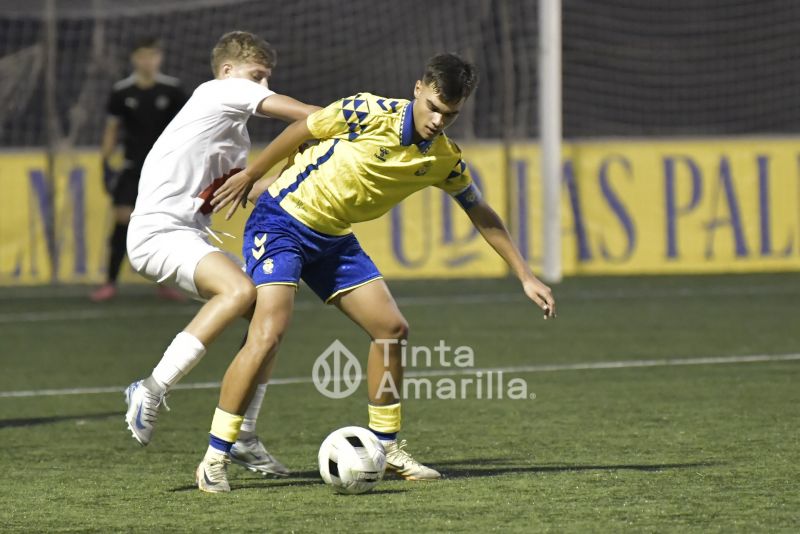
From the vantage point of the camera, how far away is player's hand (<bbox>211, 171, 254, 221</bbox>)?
17.4ft

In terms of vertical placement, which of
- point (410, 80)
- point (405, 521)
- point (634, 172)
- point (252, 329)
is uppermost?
point (410, 80)

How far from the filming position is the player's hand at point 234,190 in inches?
209

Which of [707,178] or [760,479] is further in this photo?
[707,178]

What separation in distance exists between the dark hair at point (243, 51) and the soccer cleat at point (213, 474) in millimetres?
1464

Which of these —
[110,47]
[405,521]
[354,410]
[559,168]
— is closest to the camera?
[405,521]

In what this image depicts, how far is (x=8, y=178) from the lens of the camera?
1436cm

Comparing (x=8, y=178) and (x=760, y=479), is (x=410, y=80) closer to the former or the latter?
(x=8, y=178)

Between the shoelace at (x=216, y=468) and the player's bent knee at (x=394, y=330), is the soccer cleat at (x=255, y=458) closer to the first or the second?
the shoelace at (x=216, y=468)

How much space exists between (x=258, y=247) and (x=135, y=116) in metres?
7.36

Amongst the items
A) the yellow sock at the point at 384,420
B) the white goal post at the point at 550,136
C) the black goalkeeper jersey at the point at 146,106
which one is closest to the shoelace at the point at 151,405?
the yellow sock at the point at 384,420

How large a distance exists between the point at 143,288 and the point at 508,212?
11.5 ft

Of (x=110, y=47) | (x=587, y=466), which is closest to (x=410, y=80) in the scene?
(x=110, y=47)

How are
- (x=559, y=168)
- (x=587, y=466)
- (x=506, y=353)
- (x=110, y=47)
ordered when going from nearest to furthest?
(x=587, y=466), (x=506, y=353), (x=559, y=168), (x=110, y=47)

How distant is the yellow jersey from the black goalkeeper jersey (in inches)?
278
